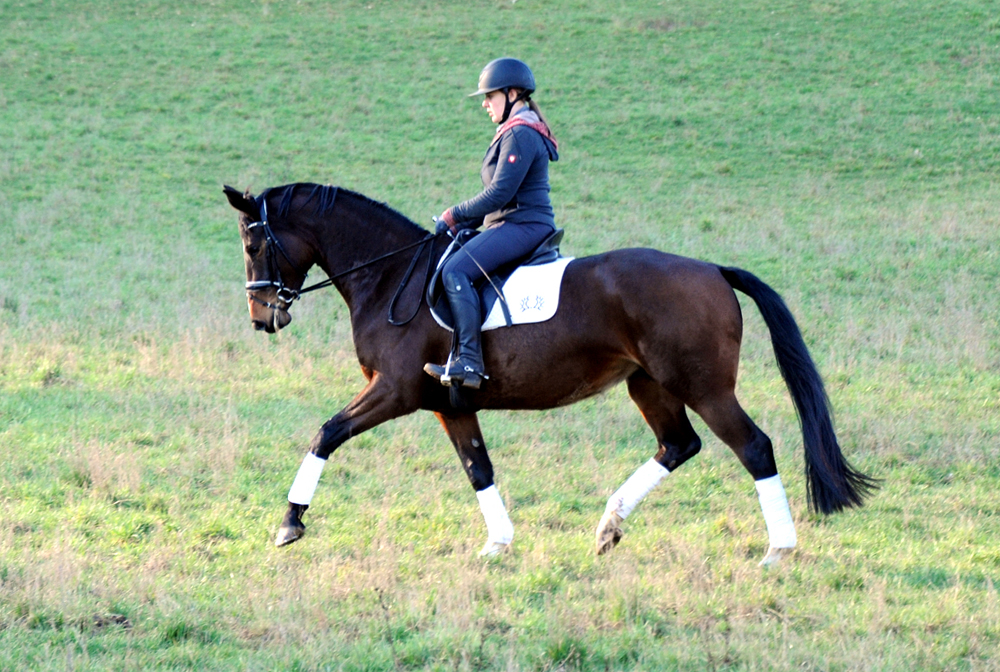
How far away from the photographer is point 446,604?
543cm

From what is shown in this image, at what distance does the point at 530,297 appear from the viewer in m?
6.54

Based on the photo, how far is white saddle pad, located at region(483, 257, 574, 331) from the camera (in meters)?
6.51

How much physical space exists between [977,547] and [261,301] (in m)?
4.91

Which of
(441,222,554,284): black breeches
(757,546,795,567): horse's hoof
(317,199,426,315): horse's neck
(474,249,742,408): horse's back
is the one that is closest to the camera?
(757,546,795,567): horse's hoof

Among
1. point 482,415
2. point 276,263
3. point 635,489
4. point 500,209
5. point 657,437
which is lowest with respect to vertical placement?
point 482,415

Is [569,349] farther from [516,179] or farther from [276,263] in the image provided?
[276,263]

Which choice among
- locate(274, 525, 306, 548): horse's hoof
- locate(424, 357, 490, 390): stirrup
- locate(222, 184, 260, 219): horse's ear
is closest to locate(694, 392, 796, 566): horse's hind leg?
locate(424, 357, 490, 390): stirrup

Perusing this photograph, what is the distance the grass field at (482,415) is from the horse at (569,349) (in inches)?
15.3

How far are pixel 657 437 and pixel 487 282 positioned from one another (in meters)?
1.56

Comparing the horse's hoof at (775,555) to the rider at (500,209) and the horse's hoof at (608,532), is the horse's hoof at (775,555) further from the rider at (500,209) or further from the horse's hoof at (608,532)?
the rider at (500,209)

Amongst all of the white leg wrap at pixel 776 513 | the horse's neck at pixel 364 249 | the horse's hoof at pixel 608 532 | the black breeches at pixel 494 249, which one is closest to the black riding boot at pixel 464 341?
the black breeches at pixel 494 249

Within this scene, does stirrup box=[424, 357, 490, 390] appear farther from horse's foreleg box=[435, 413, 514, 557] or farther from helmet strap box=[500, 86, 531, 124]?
helmet strap box=[500, 86, 531, 124]

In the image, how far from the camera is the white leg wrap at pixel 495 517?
21.5ft

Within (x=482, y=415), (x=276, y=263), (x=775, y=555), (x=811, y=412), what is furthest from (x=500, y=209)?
(x=482, y=415)
